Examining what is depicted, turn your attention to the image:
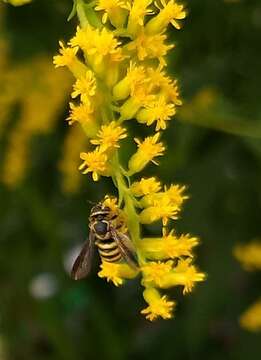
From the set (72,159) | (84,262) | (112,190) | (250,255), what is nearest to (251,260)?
(250,255)

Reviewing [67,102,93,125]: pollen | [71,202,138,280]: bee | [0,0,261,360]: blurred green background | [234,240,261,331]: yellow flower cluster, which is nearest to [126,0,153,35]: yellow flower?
[67,102,93,125]: pollen

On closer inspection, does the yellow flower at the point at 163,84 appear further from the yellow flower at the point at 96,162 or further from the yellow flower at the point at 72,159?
the yellow flower at the point at 72,159

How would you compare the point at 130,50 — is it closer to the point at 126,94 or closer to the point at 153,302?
the point at 126,94

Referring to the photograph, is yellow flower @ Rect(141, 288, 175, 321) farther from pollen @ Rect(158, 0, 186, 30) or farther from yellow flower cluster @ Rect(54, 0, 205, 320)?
pollen @ Rect(158, 0, 186, 30)

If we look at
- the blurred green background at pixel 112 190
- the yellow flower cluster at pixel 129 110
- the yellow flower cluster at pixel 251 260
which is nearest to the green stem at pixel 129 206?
the yellow flower cluster at pixel 129 110

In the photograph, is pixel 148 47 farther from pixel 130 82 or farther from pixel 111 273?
pixel 111 273
